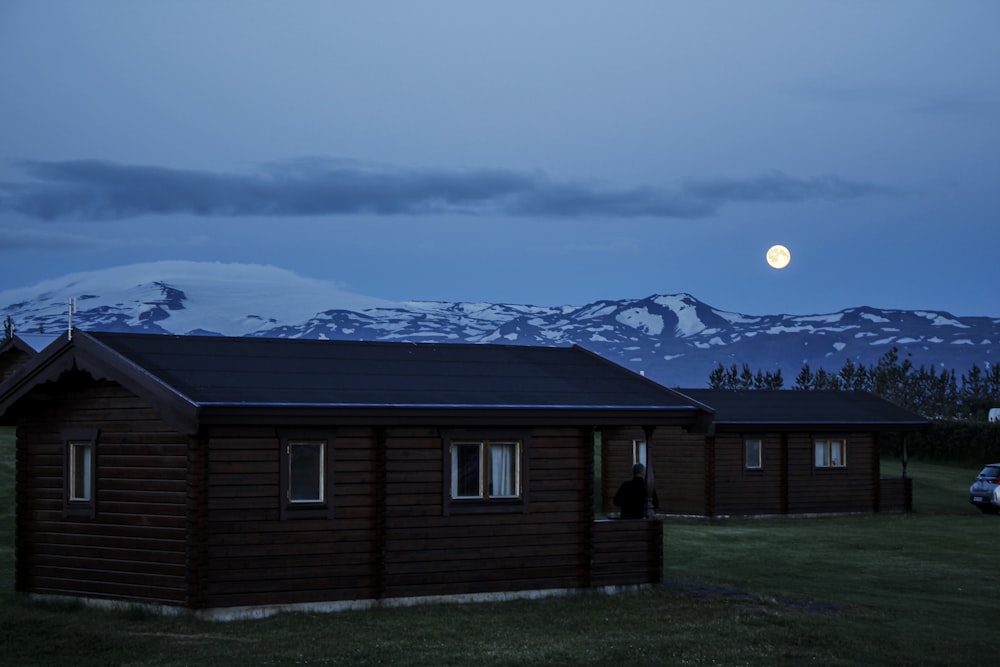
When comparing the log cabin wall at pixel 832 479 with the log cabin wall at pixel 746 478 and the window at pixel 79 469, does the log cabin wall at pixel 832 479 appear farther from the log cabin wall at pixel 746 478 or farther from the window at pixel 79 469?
the window at pixel 79 469

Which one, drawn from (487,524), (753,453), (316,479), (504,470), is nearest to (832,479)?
(753,453)

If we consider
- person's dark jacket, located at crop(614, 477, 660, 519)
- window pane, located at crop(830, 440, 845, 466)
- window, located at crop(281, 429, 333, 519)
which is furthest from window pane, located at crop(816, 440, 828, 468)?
window, located at crop(281, 429, 333, 519)

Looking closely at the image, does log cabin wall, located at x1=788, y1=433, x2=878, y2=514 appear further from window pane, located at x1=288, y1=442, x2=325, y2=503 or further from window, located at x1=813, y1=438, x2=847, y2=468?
window pane, located at x1=288, y1=442, x2=325, y2=503

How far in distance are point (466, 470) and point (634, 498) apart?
3939 millimetres

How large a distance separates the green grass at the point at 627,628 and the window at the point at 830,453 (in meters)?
16.3

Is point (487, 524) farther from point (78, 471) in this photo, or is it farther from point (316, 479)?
point (78, 471)

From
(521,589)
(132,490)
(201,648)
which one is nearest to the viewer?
(201,648)

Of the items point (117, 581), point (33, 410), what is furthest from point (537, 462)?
point (33, 410)

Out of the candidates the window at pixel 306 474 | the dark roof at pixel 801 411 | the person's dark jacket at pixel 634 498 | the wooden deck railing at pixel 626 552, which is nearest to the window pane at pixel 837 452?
the dark roof at pixel 801 411

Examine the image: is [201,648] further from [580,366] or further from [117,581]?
[580,366]

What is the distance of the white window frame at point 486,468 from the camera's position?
21250 mm

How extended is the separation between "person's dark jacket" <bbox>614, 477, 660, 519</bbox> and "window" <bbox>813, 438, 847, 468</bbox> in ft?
70.8

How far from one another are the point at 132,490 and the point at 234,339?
326 centimetres

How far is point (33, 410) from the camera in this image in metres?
21.8
